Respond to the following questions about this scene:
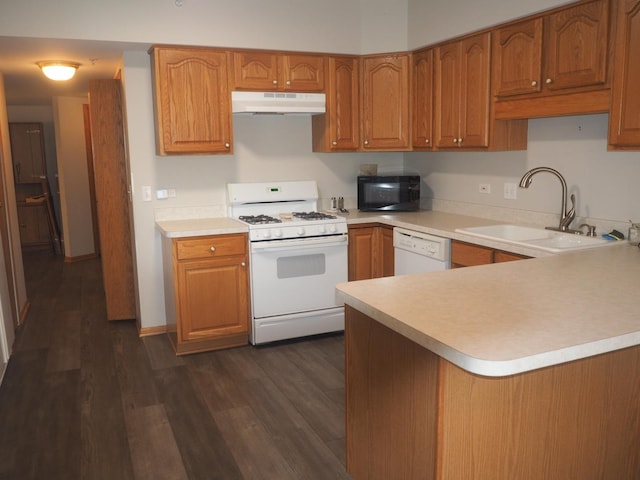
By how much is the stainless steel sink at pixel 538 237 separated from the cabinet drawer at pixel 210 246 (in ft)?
5.06

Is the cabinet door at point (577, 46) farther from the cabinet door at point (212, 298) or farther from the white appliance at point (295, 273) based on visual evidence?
the cabinet door at point (212, 298)

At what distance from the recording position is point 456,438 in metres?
1.57

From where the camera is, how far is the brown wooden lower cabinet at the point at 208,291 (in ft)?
12.8

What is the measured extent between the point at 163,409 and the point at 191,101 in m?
2.15

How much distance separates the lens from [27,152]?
8.69m

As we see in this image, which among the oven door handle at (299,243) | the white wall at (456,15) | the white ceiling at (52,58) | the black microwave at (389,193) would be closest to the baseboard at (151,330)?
the oven door handle at (299,243)

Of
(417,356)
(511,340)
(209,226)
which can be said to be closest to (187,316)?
(209,226)

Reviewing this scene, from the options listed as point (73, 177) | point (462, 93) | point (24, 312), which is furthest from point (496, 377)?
point (73, 177)

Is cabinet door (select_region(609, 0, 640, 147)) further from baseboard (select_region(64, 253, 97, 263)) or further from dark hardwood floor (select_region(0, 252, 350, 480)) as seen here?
baseboard (select_region(64, 253, 97, 263))

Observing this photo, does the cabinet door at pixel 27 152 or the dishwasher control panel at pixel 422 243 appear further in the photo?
the cabinet door at pixel 27 152

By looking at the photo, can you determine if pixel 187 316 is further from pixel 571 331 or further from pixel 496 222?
pixel 571 331

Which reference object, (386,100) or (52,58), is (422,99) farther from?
(52,58)

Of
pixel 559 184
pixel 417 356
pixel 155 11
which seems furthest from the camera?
pixel 155 11

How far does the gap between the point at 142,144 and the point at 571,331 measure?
3.54 metres
